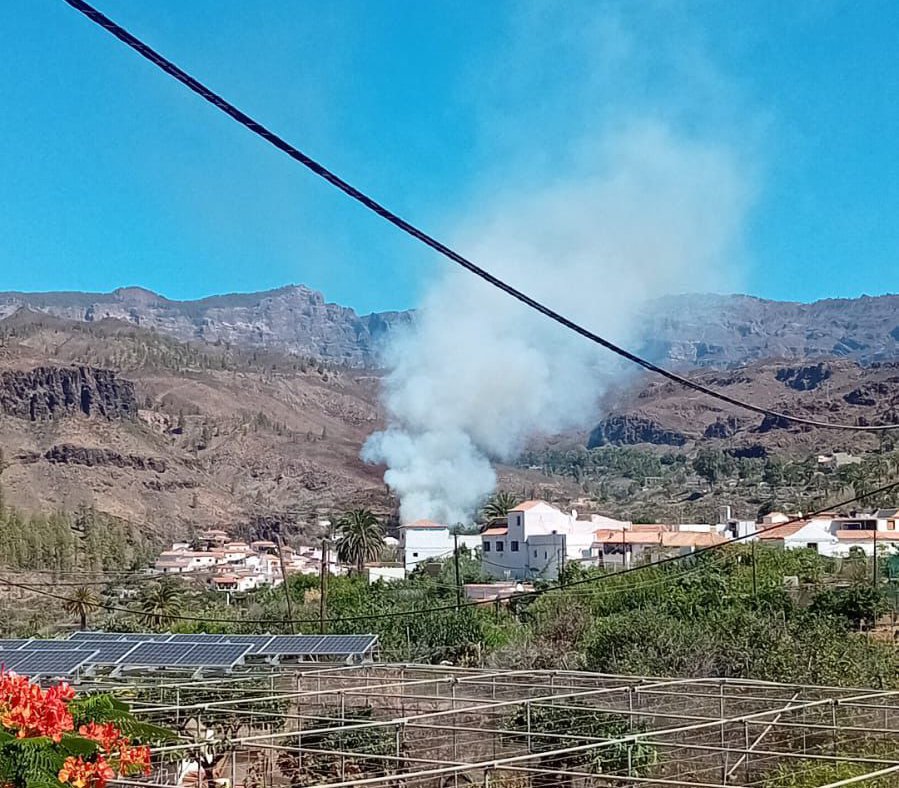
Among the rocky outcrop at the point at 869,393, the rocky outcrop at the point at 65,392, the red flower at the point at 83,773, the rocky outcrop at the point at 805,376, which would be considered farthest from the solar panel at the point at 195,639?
the rocky outcrop at the point at 805,376

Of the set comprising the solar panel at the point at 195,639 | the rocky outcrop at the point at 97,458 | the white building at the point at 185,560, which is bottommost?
the solar panel at the point at 195,639

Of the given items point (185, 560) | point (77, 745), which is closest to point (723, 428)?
point (185, 560)

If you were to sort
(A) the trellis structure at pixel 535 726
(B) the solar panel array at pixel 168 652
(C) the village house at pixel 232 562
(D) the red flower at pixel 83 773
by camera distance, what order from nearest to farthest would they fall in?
1. (D) the red flower at pixel 83 773
2. (A) the trellis structure at pixel 535 726
3. (B) the solar panel array at pixel 168 652
4. (C) the village house at pixel 232 562

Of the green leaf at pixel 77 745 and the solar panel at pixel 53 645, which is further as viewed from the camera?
the solar panel at pixel 53 645

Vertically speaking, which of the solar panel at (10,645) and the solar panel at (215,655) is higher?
the solar panel at (10,645)

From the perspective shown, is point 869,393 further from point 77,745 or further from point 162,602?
point 77,745

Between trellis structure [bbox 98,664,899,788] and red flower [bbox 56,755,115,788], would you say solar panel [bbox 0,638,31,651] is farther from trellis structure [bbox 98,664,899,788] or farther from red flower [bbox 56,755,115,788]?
red flower [bbox 56,755,115,788]

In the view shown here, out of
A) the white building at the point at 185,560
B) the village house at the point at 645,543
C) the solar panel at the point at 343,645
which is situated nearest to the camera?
the solar panel at the point at 343,645

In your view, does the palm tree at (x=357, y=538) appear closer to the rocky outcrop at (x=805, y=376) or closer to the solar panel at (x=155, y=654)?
the solar panel at (x=155, y=654)
